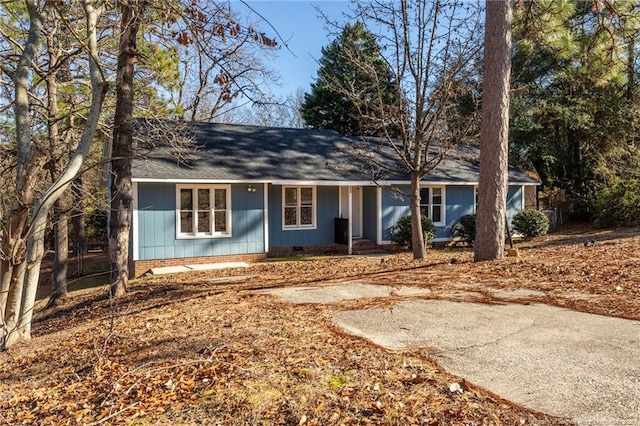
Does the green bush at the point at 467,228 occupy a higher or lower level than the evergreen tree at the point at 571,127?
lower

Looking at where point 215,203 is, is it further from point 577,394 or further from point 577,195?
point 577,195

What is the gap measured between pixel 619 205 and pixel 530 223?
4.87 m

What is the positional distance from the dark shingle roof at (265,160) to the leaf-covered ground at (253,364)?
598 cm

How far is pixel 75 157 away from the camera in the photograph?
19.4 ft

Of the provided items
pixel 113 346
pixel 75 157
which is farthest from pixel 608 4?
pixel 113 346

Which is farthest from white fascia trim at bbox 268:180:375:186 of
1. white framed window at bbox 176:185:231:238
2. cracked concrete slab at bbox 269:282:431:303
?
cracked concrete slab at bbox 269:282:431:303

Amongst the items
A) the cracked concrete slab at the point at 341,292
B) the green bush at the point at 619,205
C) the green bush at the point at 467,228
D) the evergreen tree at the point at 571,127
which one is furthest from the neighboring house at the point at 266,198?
the cracked concrete slab at the point at 341,292

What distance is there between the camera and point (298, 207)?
15.5 meters

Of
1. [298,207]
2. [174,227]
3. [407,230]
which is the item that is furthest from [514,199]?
[174,227]

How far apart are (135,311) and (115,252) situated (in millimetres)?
2623

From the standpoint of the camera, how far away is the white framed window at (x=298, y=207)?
15367mm

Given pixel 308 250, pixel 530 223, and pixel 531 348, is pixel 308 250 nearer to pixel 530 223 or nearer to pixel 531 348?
pixel 530 223

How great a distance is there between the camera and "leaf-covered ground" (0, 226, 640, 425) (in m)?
3.19

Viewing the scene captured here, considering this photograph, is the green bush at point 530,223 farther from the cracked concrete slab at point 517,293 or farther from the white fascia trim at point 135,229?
the white fascia trim at point 135,229
